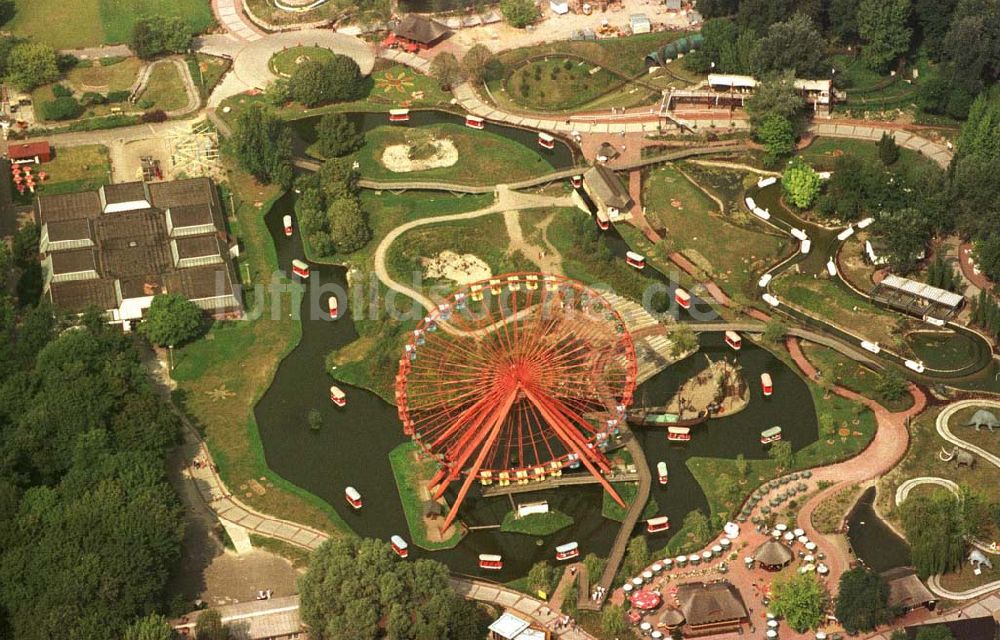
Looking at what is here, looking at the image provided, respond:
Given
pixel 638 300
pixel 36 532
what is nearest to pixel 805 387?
pixel 638 300

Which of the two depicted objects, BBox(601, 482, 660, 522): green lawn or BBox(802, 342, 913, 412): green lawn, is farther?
BBox(802, 342, 913, 412): green lawn

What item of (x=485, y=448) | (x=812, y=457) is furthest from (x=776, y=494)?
(x=485, y=448)

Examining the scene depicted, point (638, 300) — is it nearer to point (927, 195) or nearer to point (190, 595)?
point (927, 195)

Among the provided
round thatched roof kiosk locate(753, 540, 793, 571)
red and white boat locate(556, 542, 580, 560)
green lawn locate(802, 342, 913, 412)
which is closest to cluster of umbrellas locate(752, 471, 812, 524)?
round thatched roof kiosk locate(753, 540, 793, 571)

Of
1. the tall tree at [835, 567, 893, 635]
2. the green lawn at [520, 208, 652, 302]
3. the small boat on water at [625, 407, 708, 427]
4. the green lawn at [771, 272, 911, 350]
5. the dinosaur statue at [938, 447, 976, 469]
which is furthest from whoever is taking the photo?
the green lawn at [520, 208, 652, 302]

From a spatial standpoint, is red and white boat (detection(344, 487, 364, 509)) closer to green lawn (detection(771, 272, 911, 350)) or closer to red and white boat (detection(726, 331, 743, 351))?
red and white boat (detection(726, 331, 743, 351))

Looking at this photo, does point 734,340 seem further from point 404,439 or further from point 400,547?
point 400,547

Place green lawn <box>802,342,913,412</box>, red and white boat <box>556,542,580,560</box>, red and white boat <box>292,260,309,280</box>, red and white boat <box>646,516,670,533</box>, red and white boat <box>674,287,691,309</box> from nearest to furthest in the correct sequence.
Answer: red and white boat <box>556,542,580,560</box> < red and white boat <box>646,516,670,533</box> < green lawn <box>802,342,913,412</box> < red and white boat <box>674,287,691,309</box> < red and white boat <box>292,260,309,280</box>
